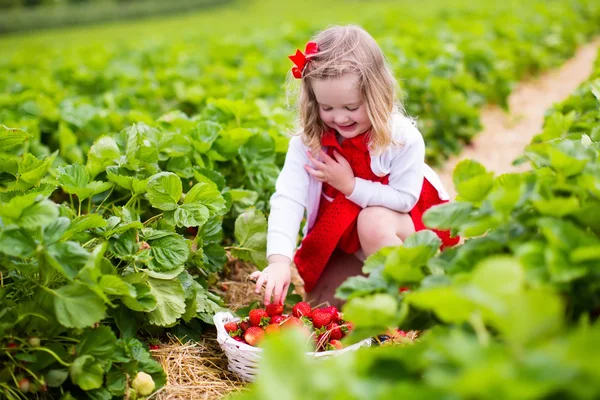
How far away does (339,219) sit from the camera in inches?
115

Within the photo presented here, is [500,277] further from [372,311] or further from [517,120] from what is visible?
[517,120]

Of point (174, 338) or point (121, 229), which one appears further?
point (174, 338)

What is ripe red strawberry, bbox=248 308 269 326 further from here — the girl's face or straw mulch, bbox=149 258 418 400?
the girl's face

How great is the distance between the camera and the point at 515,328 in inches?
44.5

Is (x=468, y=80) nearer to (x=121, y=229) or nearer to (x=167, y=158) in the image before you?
(x=167, y=158)

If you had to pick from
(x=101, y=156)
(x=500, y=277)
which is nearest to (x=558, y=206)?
(x=500, y=277)

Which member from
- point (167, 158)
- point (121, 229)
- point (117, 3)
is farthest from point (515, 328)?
point (117, 3)

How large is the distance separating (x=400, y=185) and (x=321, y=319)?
0.75 metres

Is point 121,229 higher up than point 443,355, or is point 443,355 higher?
point 443,355

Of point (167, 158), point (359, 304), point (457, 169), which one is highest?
point (457, 169)

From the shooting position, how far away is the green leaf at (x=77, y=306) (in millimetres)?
1912

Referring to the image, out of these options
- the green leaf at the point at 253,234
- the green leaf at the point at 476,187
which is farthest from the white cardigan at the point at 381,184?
the green leaf at the point at 476,187

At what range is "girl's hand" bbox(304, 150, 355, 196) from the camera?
282 centimetres

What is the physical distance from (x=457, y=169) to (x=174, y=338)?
1382mm
